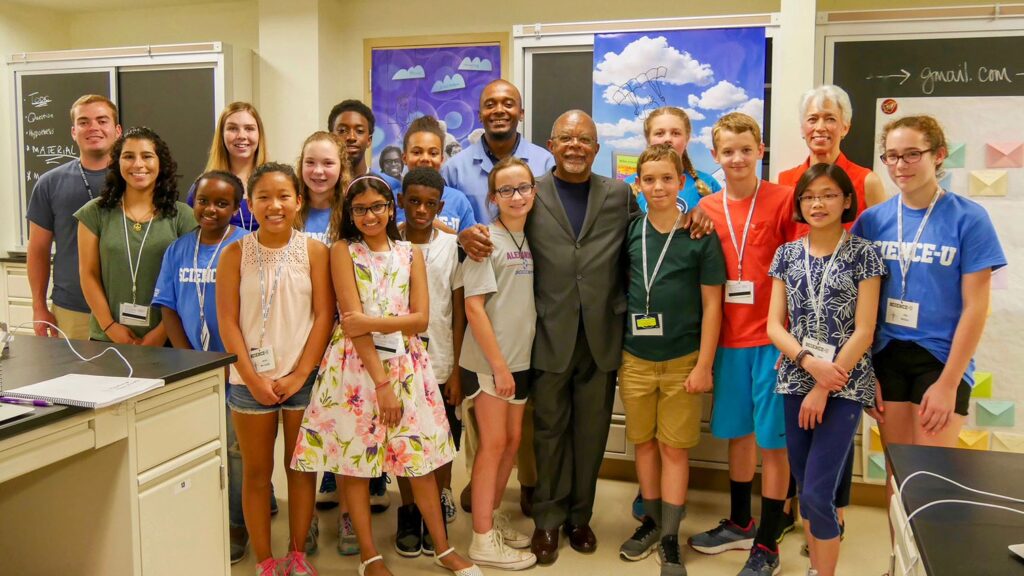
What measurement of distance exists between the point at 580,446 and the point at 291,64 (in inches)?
134

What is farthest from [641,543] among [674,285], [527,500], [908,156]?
[908,156]

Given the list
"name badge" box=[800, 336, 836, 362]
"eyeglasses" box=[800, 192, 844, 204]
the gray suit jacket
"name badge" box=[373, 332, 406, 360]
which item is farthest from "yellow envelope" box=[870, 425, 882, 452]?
"name badge" box=[373, 332, 406, 360]

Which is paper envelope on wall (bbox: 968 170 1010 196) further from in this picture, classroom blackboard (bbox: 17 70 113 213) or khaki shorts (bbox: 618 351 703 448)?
classroom blackboard (bbox: 17 70 113 213)

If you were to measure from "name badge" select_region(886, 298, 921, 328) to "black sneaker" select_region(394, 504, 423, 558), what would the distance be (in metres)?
1.83

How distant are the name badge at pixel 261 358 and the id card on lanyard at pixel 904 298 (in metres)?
1.93

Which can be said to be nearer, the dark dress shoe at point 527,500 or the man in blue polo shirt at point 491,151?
the man in blue polo shirt at point 491,151

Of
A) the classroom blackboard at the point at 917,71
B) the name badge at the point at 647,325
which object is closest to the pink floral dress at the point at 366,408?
the name badge at the point at 647,325

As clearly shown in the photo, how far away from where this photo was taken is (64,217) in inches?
115

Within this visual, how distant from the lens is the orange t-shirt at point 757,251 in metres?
2.51

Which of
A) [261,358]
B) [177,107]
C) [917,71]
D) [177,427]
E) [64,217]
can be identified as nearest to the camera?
[177,427]

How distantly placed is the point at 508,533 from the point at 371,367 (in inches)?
38.2

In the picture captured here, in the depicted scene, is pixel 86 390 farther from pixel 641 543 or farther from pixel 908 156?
pixel 908 156

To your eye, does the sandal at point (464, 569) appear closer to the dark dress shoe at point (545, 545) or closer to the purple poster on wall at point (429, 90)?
the dark dress shoe at point (545, 545)

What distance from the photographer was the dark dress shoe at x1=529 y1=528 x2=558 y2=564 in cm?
267
